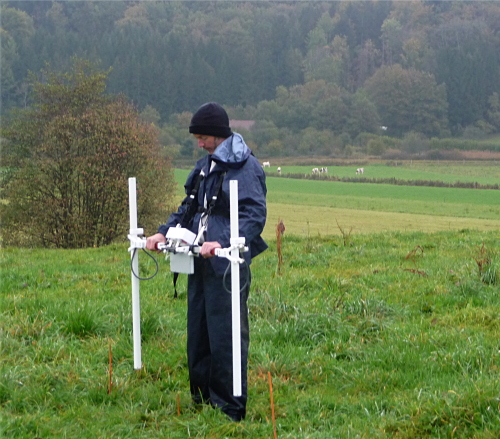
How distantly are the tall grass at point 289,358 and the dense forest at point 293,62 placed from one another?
7010 cm

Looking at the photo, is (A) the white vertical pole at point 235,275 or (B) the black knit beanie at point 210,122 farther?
(B) the black knit beanie at point 210,122

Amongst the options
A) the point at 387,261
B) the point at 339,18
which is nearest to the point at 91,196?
the point at 387,261

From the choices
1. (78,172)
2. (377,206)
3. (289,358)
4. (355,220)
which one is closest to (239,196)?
(289,358)

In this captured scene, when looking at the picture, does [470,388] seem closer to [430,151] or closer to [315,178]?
[315,178]

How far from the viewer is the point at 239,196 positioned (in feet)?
16.5

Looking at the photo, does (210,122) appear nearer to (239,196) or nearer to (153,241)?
(239,196)

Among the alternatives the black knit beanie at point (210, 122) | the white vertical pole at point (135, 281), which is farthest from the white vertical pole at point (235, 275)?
the white vertical pole at point (135, 281)

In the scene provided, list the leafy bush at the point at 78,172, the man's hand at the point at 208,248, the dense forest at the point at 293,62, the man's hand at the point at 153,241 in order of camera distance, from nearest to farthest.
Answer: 1. the man's hand at the point at 208,248
2. the man's hand at the point at 153,241
3. the leafy bush at the point at 78,172
4. the dense forest at the point at 293,62

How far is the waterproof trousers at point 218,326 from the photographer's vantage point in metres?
5.18

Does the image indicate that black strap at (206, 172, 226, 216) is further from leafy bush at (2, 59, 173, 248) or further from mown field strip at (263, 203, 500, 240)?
mown field strip at (263, 203, 500, 240)

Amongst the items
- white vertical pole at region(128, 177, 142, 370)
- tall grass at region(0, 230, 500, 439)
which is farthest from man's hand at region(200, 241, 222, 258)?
tall grass at region(0, 230, 500, 439)

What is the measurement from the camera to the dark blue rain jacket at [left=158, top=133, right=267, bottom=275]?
16.5 feet

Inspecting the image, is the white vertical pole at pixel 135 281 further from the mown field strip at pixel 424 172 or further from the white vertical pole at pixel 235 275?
the mown field strip at pixel 424 172

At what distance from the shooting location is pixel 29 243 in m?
29.2
